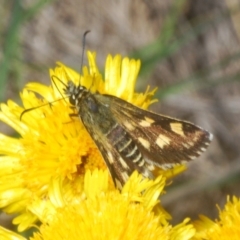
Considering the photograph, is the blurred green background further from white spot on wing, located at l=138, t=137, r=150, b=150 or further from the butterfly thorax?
white spot on wing, located at l=138, t=137, r=150, b=150

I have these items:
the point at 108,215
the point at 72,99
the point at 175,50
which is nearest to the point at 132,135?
the point at 72,99

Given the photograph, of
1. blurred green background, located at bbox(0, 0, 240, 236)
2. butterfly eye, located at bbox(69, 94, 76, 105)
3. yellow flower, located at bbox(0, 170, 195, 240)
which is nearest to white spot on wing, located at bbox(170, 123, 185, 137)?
yellow flower, located at bbox(0, 170, 195, 240)

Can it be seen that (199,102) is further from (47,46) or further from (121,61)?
(121,61)

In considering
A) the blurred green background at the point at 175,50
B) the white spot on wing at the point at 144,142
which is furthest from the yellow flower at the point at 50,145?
the blurred green background at the point at 175,50

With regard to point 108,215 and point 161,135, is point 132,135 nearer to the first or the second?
point 161,135

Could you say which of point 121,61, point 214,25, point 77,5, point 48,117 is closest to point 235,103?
point 214,25

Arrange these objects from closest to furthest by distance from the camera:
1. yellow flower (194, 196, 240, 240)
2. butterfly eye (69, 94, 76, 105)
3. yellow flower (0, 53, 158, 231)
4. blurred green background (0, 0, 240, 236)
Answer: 1. yellow flower (194, 196, 240, 240)
2. yellow flower (0, 53, 158, 231)
3. butterfly eye (69, 94, 76, 105)
4. blurred green background (0, 0, 240, 236)
